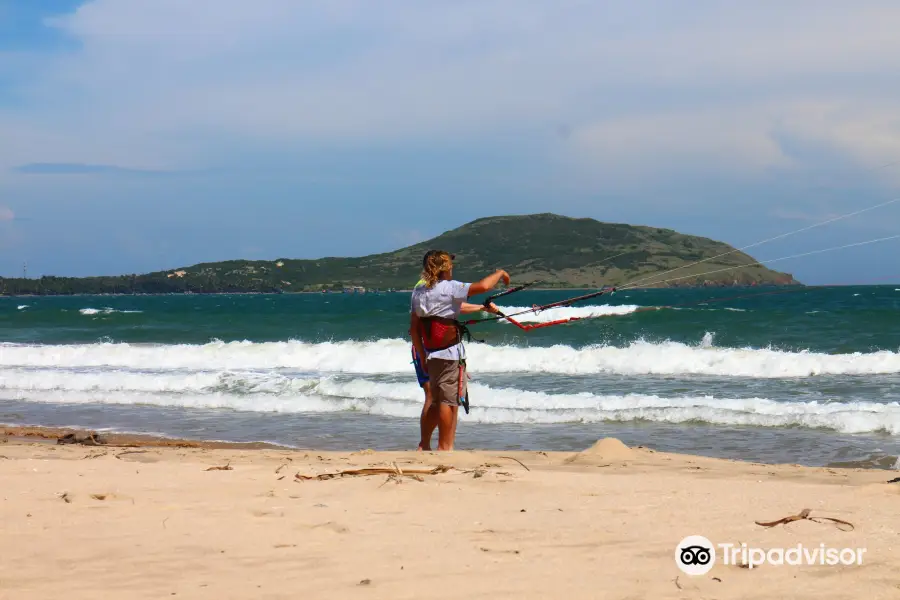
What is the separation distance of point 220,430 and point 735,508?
24.0 ft

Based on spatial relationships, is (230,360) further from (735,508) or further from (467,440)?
(735,508)

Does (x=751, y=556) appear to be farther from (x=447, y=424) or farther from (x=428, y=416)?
(x=428, y=416)

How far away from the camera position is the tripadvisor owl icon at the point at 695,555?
10.6 ft

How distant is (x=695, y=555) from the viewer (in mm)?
3377

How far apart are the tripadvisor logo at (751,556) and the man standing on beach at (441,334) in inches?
112

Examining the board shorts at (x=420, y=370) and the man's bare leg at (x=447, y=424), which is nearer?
the man's bare leg at (x=447, y=424)

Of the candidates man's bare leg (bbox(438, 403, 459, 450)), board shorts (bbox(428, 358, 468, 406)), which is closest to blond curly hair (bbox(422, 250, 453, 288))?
board shorts (bbox(428, 358, 468, 406))

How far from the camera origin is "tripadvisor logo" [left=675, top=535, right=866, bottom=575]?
129 inches

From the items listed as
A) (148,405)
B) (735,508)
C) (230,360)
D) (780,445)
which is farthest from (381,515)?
(230,360)

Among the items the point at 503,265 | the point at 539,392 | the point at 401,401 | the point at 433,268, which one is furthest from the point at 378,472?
A: the point at 503,265

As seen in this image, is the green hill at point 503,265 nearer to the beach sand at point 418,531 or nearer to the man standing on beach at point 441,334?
the man standing on beach at point 441,334

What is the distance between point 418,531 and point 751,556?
1.42m

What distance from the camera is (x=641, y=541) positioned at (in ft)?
12.0

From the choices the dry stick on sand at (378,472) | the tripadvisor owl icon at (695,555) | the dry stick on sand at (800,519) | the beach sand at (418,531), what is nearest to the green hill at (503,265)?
the dry stick on sand at (378,472)
